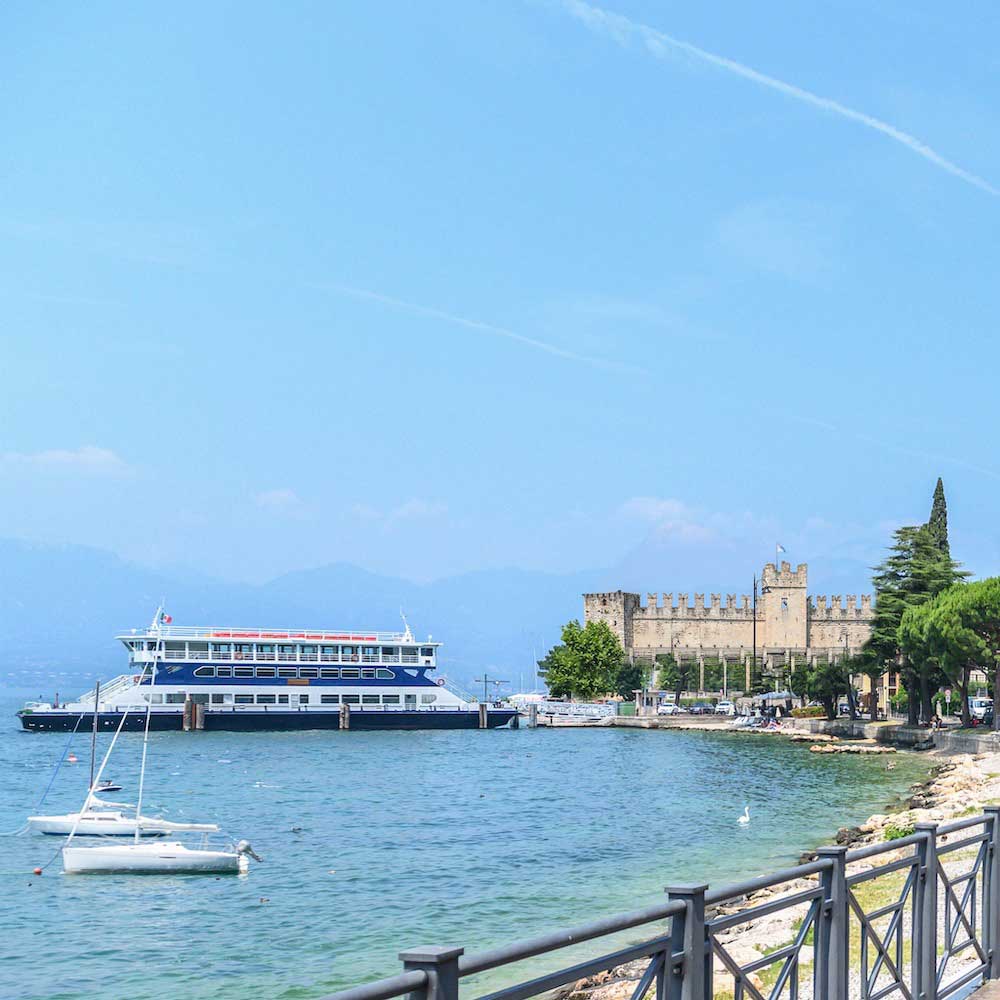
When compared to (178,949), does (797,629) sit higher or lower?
higher

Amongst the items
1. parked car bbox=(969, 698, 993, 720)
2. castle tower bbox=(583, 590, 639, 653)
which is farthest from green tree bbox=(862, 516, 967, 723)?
castle tower bbox=(583, 590, 639, 653)

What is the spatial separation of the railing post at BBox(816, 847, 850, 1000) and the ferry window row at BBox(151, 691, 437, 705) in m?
84.3

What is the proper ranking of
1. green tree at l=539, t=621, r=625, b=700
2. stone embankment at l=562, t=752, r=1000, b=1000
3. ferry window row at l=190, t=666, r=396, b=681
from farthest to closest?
green tree at l=539, t=621, r=625, b=700, ferry window row at l=190, t=666, r=396, b=681, stone embankment at l=562, t=752, r=1000, b=1000

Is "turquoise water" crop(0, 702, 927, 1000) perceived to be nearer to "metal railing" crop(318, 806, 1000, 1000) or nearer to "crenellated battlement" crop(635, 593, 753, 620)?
"metal railing" crop(318, 806, 1000, 1000)

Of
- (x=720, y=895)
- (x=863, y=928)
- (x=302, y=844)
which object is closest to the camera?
(x=720, y=895)

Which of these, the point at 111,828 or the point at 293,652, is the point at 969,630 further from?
the point at 293,652

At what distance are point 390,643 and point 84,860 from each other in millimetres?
62782

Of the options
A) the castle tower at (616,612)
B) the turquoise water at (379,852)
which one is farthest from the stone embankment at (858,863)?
the castle tower at (616,612)

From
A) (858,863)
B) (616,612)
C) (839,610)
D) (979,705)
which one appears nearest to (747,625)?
(839,610)

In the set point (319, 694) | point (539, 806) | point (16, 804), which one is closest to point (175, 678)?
point (319, 694)

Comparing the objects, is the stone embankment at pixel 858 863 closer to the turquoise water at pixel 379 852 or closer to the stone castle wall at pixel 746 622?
the turquoise water at pixel 379 852

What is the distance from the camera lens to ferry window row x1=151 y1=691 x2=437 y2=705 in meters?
89.6

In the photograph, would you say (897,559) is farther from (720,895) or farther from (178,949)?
(720,895)

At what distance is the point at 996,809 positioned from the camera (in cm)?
1034
